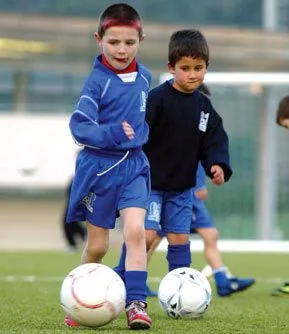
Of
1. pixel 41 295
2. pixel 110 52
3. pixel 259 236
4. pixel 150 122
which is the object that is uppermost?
pixel 110 52

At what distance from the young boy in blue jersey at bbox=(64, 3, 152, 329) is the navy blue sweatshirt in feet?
2.56

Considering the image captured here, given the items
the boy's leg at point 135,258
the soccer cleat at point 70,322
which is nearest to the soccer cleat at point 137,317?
the boy's leg at point 135,258

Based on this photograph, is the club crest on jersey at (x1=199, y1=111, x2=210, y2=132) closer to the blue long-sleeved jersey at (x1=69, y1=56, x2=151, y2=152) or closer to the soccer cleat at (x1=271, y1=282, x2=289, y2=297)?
the blue long-sleeved jersey at (x1=69, y1=56, x2=151, y2=152)

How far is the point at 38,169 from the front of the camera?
24.6 m

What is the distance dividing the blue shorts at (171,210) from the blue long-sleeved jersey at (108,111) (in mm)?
921

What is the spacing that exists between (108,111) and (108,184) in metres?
0.39

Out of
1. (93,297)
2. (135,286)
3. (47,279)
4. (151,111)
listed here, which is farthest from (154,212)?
(47,279)

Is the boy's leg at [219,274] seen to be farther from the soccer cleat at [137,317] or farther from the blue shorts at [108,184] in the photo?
the soccer cleat at [137,317]

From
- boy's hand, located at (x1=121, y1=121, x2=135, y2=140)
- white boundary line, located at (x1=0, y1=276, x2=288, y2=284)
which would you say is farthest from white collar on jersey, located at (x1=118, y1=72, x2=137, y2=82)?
white boundary line, located at (x1=0, y1=276, x2=288, y2=284)

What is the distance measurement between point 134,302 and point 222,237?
1276 cm

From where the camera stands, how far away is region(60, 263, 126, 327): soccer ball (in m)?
5.93

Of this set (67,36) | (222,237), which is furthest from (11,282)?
(67,36)

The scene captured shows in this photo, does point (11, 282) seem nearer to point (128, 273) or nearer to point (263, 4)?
point (128, 273)

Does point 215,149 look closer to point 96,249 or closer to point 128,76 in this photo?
point 128,76
